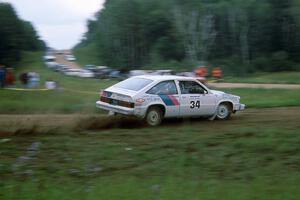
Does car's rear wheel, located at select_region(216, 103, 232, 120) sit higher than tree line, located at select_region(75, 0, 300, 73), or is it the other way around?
tree line, located at select_region(75, 0, 300, 73)

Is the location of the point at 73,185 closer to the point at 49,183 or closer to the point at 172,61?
the point at 49,183

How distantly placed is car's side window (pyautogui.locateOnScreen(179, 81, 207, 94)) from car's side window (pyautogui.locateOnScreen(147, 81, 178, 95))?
241 mm

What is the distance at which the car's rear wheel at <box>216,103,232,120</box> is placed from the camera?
14.3 metres

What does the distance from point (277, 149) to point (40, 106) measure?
352 inches

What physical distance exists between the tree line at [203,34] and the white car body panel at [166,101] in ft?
191

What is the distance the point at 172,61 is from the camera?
261 ft

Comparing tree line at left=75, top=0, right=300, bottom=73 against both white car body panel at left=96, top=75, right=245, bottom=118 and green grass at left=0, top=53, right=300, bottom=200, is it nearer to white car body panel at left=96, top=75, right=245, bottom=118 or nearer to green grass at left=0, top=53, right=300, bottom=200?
white car body panel at left=96, top=75, right=245, bottom=118

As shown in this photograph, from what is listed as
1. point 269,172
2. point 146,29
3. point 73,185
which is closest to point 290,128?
point 269,172

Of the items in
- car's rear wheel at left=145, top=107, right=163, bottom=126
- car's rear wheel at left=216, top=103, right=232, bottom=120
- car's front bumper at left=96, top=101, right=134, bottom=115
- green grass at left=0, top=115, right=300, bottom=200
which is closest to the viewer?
green grass at left=0, top=115, right=300, bottom=200

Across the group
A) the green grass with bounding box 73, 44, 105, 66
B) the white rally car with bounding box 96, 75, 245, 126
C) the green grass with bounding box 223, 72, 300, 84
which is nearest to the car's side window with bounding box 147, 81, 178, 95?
the white rally car with bounding box 96, 75, 245, 126

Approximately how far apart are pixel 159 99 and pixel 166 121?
127cm

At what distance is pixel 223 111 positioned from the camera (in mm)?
14352

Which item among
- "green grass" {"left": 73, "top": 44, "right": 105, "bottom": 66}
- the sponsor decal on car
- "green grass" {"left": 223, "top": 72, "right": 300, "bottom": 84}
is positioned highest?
"green grass" {"left": 73, "top": 44, "right": 105, "bottom": 66}

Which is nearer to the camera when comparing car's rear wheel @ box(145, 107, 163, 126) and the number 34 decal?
car's rear wheel @ box(145, 107, 163, 126)
